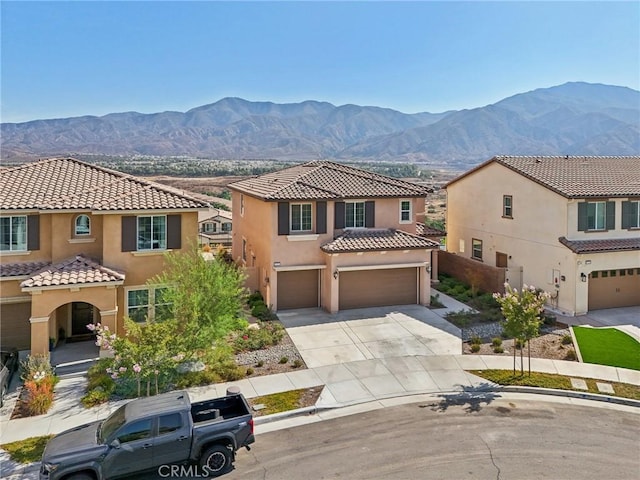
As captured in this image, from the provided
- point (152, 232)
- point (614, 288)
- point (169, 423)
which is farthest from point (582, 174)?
point (169, 423)

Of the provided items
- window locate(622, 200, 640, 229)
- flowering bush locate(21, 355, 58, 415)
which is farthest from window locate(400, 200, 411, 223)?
flowering bush locate(21, 355, 58, 415)

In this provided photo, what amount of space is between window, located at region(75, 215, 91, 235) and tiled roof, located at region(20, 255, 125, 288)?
46.7 inches

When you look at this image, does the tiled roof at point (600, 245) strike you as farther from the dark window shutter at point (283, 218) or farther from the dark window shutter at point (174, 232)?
the dark window shutter at point (174, 232)

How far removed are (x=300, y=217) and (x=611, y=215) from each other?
613 inches

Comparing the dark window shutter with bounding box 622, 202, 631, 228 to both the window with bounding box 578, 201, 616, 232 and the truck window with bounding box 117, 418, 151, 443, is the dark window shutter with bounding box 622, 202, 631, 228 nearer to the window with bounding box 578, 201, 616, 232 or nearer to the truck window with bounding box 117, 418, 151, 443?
the window with bounding box 578, 201, 616, 232

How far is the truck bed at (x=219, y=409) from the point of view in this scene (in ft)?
37.0

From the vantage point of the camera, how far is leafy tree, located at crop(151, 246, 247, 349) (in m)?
15.3

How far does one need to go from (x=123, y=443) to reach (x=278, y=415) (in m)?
4.63

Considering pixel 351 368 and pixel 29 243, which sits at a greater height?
pixel 29 243

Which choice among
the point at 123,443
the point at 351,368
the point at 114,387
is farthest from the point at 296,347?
the point at 123,443

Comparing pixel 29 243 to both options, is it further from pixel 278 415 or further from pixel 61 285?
pixel 278 415

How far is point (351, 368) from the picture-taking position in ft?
54.6

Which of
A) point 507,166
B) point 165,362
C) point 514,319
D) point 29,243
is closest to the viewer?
point 165,362

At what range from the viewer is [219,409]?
456 inches
